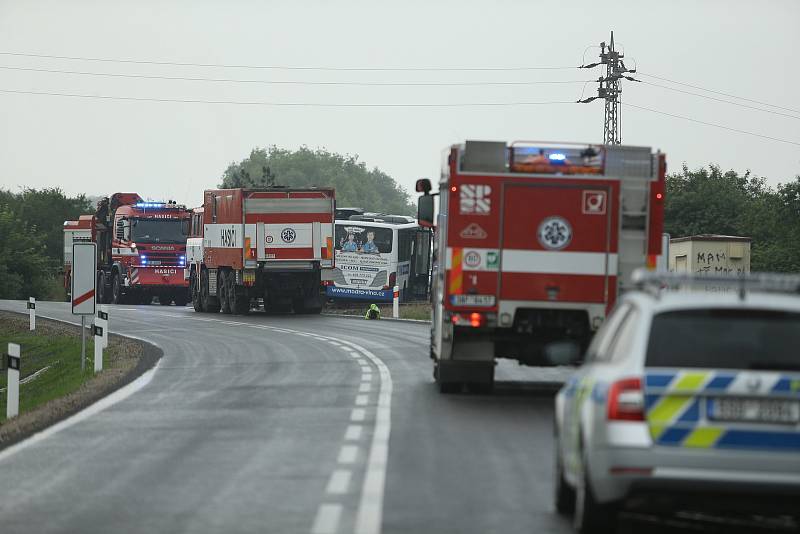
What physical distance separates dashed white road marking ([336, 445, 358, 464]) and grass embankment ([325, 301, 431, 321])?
32.6 meters

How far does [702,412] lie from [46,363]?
2962 cm

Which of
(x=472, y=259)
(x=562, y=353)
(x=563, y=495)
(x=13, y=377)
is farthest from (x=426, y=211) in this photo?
(x=563, y=495)

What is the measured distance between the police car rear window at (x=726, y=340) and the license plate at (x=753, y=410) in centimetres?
18

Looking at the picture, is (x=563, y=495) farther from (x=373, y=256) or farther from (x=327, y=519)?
(x=373, y=256)

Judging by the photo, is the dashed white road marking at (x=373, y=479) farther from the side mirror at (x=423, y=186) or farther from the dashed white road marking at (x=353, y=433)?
the side mirror at (x=423, y=186)

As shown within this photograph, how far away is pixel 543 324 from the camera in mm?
19281

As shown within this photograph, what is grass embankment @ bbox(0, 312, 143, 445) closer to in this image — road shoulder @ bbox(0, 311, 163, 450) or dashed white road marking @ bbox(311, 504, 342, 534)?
road shoulder @ bbox(0, 311, 163, 450)

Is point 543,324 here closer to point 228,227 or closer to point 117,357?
point 117,357

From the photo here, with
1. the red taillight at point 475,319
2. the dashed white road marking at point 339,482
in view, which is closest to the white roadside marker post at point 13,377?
the red taillight at point 475,319

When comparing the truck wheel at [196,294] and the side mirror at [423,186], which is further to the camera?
the truck wheel at [196,294]

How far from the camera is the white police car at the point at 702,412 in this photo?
8.55 meters

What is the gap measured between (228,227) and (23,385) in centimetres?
1373

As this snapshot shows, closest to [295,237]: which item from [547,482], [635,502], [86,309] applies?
[86,309]

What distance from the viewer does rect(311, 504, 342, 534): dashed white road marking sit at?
962cm
